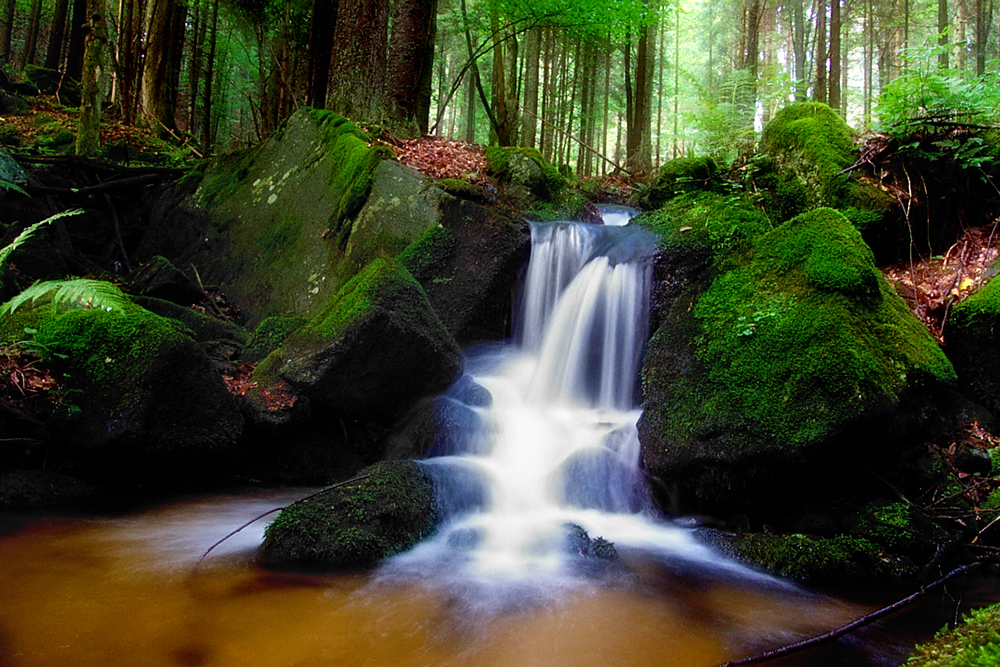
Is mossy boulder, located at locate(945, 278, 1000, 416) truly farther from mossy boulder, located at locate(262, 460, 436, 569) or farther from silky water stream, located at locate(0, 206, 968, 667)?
mossy boulder, located at locate(262, 460, 436, 569)

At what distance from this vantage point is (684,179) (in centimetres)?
725

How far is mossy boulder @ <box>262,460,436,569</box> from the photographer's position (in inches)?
148

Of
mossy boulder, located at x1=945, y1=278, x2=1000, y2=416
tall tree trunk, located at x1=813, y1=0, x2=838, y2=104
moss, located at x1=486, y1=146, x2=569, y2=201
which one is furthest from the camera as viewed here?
tall tree trunk, located at x1=813, y1=0, x2=838, y2=104

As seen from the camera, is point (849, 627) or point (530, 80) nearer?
point (849, 627)

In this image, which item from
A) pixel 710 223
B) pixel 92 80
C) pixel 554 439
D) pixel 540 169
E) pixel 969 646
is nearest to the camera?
pixel 969 646

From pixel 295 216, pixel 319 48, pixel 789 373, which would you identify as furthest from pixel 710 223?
pixel 319 48

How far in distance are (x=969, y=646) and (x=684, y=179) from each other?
6.55 meters

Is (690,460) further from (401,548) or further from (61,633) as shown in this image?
(61,633)

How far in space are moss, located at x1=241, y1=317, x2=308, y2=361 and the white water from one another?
2.06 m

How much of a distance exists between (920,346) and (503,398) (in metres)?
3.74

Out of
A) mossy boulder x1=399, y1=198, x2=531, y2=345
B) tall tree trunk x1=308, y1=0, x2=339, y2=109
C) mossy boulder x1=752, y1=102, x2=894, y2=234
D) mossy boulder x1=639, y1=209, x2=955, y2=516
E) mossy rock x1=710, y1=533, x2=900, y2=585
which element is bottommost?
mossy rock x1=710, y1=533, x2=900, y2=585

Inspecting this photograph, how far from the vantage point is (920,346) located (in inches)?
184

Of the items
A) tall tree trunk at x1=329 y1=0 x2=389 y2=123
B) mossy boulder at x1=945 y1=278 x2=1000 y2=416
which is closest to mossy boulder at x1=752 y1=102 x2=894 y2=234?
mossy boulder at x1=945 y1=278 x2=1000 y2=416

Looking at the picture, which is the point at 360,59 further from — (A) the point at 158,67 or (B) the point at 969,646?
(B) the point at 969,646
